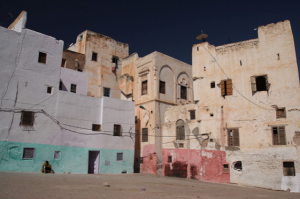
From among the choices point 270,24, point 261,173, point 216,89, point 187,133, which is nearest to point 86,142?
point 187,133

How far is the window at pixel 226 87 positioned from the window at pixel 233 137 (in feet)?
9.70

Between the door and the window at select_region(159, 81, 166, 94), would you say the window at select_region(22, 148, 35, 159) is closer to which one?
the door

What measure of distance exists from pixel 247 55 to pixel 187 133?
313 inches

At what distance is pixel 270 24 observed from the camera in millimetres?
19219

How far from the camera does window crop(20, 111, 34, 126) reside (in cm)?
1762

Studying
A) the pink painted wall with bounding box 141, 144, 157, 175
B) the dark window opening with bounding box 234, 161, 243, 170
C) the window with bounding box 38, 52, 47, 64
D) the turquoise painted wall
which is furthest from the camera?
the pink painted wall with bounding box 141, 144, 157, 175

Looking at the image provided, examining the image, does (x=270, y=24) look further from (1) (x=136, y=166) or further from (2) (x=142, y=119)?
(1) (x=136, y=166)

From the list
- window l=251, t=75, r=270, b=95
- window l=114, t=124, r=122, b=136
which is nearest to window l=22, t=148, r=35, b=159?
window l=114, t=124, r=122, b=136

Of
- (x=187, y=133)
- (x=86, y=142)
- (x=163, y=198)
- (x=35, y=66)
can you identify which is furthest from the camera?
(x=187, y=133)

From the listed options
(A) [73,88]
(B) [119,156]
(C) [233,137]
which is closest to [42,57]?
(A) [73,88]

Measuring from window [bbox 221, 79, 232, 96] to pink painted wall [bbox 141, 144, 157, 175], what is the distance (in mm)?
8074

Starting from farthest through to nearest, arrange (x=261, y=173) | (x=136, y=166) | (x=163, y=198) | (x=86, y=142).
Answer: (x=136, y=166) → (x=86, y=142) → (x=261, y=173) → (x=163, y=198)

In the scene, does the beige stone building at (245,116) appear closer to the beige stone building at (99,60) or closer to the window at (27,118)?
the beige stone building at (99,60)

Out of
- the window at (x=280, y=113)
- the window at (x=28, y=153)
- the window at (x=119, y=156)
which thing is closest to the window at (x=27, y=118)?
the window at (x=28, y=153)
